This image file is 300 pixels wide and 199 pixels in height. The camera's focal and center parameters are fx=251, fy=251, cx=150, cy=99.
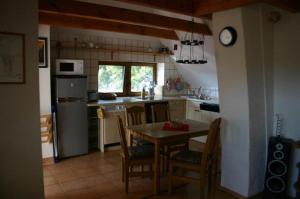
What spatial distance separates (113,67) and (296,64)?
3427mm

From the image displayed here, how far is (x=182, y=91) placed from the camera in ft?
19.9

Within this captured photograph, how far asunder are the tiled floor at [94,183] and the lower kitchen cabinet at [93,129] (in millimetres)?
616

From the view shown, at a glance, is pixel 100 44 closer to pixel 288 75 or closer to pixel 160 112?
pixel 160 112

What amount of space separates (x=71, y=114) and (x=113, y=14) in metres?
1.74

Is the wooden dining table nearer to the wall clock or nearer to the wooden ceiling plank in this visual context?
the wall clock

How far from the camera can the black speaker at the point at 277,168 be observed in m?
2.71

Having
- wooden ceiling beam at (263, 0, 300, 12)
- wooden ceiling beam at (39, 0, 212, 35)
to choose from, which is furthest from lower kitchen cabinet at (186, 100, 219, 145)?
wooden ceiling beam at (263, 0, 300, 12)

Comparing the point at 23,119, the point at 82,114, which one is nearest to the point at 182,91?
the point at 82,114

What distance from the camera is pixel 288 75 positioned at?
2842 mm

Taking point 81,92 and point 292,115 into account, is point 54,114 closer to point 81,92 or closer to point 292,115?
point 81,92

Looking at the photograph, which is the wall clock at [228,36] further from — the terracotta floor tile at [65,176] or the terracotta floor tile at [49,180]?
the terracotta floor tile at [49,180]

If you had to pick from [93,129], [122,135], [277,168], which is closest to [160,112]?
[122,135]

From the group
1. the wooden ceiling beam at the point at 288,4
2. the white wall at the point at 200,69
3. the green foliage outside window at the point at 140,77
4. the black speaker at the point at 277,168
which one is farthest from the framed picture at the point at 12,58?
the green foliage outside window at the point at 140,77

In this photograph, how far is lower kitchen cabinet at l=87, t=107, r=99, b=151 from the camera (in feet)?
14.9
